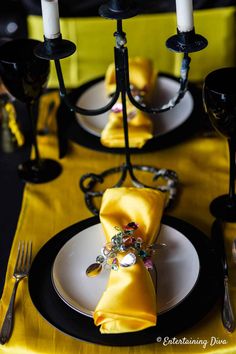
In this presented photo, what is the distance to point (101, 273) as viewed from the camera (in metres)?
1.03

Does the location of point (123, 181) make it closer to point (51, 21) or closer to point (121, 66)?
point (121, 66)

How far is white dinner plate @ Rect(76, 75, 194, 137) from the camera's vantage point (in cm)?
139

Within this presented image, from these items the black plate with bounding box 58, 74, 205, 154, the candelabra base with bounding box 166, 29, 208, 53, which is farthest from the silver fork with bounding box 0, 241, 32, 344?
the candelabra base with bounding box 166, 29, 208, 53

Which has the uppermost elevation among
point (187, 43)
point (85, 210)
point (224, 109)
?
point (187, 43)

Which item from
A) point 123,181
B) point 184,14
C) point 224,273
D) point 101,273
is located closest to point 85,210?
point 123,181

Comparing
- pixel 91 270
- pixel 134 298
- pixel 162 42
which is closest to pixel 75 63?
pixel 162 42

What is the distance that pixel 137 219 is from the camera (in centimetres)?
106

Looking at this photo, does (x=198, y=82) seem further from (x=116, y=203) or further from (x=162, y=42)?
(x=116, y=203)

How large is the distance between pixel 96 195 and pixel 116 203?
0.54 feet

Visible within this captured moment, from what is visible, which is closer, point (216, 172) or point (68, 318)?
point (68, 318)

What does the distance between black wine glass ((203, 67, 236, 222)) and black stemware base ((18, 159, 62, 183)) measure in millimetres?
356

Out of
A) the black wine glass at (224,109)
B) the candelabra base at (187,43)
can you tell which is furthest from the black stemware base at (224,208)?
the candelabra base at (187,43)

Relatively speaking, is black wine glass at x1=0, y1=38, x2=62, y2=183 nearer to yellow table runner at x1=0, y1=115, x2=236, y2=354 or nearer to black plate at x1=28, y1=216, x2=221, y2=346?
yellow table runner at x1=0, y1=115, x2=236, y2=354

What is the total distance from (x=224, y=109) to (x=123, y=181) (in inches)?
11.7
